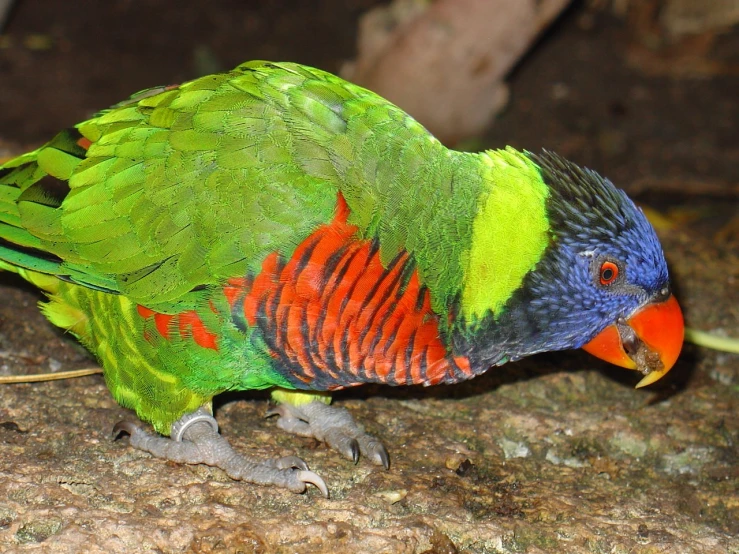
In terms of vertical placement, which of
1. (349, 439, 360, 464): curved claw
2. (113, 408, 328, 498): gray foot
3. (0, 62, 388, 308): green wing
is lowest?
(113, 408, 328, 498): gray foot

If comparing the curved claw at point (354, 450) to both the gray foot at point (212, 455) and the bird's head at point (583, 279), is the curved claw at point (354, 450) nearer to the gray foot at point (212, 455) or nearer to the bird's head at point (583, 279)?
the gray foot at point (212, 455)

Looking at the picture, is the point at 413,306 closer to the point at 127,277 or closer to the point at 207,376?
the point at 207,376

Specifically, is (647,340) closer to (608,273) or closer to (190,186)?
(608,273)

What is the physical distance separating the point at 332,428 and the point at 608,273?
149 centimetres

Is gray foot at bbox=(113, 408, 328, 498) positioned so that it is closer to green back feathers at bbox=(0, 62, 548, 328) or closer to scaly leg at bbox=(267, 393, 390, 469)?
scaly leg at bbox=(267, 393, 390, 469)

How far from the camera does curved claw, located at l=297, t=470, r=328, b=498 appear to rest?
3.58 meters

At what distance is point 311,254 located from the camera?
330 cm

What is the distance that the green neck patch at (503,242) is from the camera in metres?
3.28

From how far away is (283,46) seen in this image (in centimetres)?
895

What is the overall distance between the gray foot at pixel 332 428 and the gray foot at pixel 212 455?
1.02ft

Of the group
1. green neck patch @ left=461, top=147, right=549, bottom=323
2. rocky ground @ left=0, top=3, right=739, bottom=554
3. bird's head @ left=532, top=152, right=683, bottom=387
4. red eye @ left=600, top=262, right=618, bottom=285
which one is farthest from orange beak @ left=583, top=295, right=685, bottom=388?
rocky ground @ left=0, top=3, right=739, bottom=554

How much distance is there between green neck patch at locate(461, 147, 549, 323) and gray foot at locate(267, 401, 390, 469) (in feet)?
2.96

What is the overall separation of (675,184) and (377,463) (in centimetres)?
516

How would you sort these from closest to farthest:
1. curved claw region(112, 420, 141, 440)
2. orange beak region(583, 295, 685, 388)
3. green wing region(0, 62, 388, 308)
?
green wing region(0, 62, 388, 308), orange beak region(583, 295, 685, 388), curved claw region(112, 420, 141, 440)
